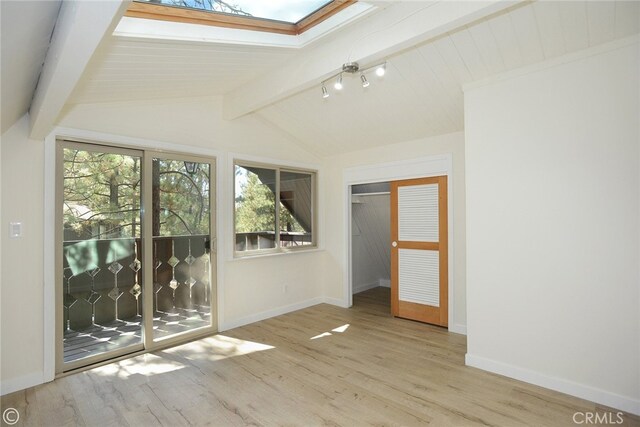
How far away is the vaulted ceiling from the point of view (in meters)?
1.96

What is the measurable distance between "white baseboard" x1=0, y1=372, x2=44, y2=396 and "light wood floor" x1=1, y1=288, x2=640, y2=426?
7cm

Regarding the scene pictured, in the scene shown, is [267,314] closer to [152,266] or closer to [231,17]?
[152,266]

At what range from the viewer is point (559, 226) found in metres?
2.52

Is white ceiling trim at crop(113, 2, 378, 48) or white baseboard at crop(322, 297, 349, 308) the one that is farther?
white baseboard at crop(322, 297, 349, 308)

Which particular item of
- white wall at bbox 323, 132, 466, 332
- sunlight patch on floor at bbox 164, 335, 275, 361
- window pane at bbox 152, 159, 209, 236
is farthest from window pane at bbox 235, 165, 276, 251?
sunlight patch on floor at bbox 164, 335, 275, 361

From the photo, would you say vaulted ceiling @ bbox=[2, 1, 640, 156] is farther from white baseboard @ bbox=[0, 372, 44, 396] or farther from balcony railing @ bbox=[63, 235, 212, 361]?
white baseboard @ bbox=[0, 372, 44, 396]

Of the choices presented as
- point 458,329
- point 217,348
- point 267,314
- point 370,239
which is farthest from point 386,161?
point 217,348

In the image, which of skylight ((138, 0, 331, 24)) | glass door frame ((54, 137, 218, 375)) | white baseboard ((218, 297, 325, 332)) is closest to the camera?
skylight ((138, 0, 331, 24))

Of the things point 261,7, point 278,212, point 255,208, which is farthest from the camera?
point 278,212

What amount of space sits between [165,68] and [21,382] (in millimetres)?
2790

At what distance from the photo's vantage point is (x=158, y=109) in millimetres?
3467

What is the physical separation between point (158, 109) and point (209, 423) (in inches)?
118

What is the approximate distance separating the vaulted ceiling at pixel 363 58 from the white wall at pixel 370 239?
1974 millimetres

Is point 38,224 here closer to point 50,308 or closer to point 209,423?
point 50,308
